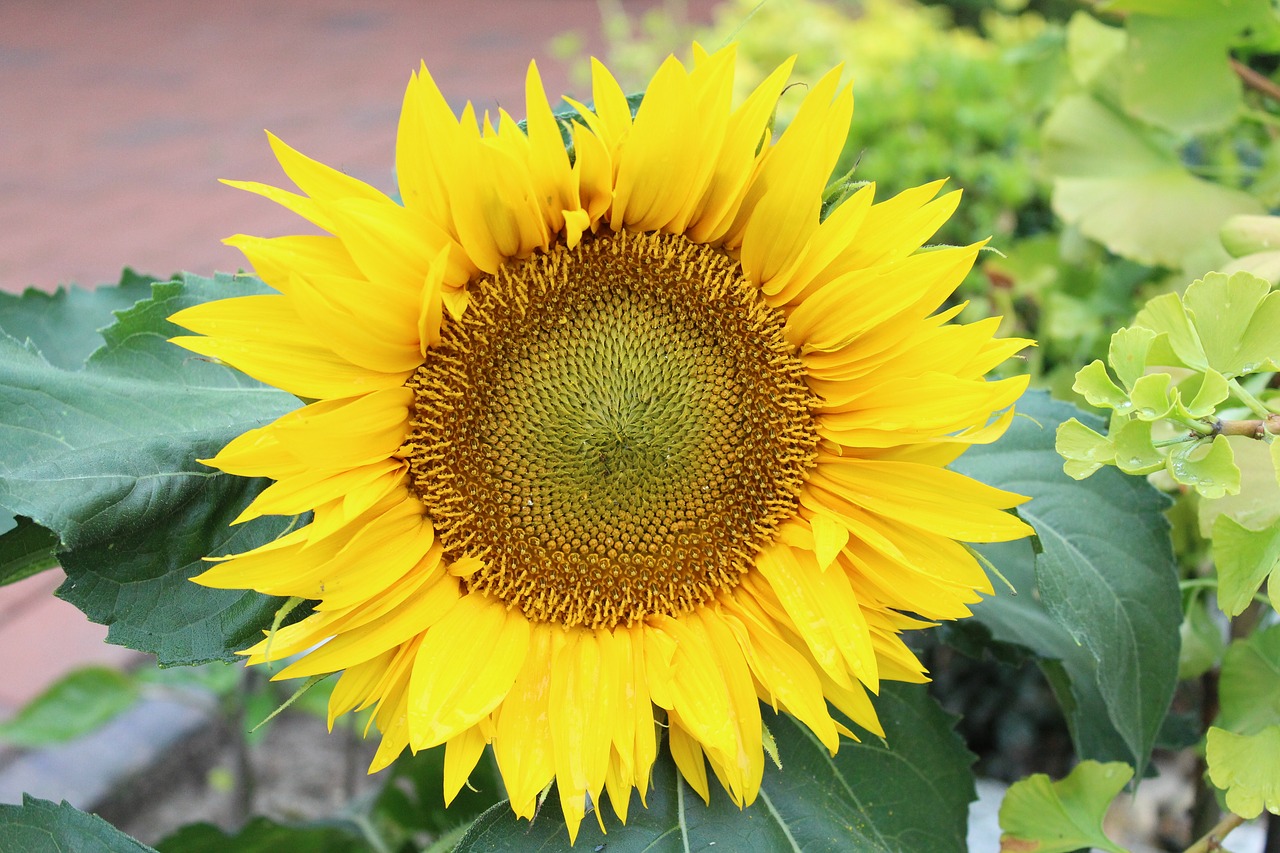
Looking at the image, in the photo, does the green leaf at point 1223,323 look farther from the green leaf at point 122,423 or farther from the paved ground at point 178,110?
the paved ground at point 178,110

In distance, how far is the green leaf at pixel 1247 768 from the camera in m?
0.74

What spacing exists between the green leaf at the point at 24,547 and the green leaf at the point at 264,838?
387mm

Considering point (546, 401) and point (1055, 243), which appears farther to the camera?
point (1055, 243)

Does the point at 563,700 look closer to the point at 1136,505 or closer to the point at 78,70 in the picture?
the point at 1136,505

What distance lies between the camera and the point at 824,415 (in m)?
0.87

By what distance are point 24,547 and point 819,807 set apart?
2.13 ft

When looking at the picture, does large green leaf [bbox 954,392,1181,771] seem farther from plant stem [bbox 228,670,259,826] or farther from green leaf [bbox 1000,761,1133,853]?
plant stem [bbox 228,670,259,826]

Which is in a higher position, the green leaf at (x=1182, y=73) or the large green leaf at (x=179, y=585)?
the large green leaf at (x=179, y=585)

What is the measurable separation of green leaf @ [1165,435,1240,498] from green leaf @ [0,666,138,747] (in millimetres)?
1586

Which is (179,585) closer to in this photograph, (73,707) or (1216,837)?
(1216,837)

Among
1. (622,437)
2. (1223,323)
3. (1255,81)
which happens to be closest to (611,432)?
(622,437)

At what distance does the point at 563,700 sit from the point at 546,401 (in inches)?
9.1

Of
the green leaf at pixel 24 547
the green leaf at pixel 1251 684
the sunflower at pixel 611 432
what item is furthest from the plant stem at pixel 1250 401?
the green leaf at pixel 24 547

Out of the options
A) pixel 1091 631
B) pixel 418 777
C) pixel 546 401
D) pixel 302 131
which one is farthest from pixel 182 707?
pixel 302 131
